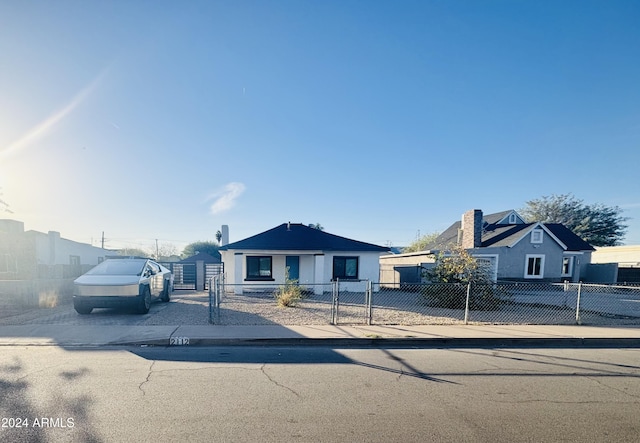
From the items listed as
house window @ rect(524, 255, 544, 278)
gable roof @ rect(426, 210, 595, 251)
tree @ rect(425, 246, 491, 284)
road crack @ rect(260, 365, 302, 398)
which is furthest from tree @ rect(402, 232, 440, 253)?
road crack @ rect(260, 365, 302, 398)

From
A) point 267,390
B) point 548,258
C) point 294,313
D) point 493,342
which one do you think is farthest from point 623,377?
point 548,258

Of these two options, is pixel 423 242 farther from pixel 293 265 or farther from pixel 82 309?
pixel 82 309

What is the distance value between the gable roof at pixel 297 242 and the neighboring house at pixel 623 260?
21.4m

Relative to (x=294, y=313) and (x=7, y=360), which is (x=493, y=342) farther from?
(x=7, y=360)

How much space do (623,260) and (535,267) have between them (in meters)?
16.8

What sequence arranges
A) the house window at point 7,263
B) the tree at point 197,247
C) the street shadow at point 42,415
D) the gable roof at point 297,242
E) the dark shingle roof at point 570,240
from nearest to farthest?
1. the street shadow at point 42,415
2. the gable roof at point 297,242
3. the house window at point 7,263
4. the dark shingle roof at point 570,240
5. the tree at point 197,247

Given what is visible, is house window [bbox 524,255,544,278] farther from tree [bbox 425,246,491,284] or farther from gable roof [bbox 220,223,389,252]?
gable roof [bbox 220,223,389,252]

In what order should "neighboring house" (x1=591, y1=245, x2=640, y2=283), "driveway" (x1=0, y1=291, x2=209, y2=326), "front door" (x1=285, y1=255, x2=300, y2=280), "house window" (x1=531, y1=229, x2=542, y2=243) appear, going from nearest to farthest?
"driveway" (x1=0, y1=291, x2=209, y2=326) < "front door" (x1=285, y1=255, x2=300, y2=280) < "house window" (x1=531, y1=229, x2=542, y2=243) < "neighboring house" (x1=591, y1=245, x2=640, y2=283)

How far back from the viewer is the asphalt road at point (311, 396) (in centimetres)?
287

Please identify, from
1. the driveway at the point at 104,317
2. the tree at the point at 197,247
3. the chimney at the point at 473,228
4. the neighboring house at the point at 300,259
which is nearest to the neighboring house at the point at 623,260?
the chimney at the point at 473,228

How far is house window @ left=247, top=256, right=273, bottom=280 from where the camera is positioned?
14.7 meters

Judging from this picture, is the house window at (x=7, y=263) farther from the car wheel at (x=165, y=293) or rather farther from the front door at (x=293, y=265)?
the front door at (x=293, y=265)

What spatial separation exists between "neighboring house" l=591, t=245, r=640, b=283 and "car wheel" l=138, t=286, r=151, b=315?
30.9 metres

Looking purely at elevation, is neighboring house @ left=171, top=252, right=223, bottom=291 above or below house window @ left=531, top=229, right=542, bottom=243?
below
